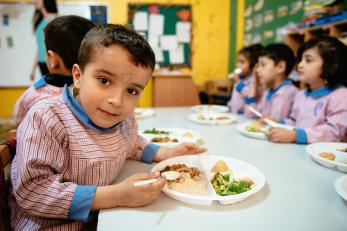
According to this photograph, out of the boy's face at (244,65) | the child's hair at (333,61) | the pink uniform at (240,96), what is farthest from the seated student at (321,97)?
the boy's face at (244,65)

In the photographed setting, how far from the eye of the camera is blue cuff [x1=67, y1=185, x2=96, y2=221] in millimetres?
661

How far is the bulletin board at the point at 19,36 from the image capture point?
4285mm

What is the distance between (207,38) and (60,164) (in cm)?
453

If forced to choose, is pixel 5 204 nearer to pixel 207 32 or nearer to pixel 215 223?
pixel 215 223

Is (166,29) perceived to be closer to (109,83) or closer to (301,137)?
(301,137)

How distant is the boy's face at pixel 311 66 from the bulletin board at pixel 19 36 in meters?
3.78

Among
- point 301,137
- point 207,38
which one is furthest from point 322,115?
point 207,38

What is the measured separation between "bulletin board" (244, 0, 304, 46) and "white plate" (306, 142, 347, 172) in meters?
2.00

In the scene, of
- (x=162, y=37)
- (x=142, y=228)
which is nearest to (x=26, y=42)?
(x=162, y=37)

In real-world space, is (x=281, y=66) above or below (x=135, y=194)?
above

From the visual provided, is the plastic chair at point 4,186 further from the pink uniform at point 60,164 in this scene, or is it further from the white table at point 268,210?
the white table at point 268,210

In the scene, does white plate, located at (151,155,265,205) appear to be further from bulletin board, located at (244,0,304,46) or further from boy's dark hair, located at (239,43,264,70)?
bulletin board, located at (244,0,304,46)

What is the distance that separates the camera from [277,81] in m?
2.12

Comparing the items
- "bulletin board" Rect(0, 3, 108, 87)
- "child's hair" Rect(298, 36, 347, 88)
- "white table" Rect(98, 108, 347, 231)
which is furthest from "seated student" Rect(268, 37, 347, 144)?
"bulletin board" Rect(0, 3, 108, 87)
